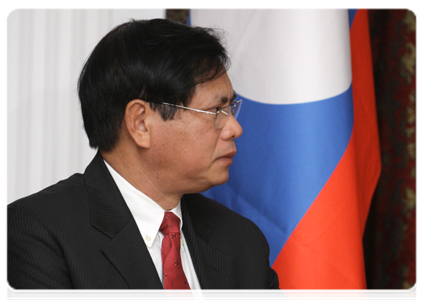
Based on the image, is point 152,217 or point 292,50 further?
point 292,50

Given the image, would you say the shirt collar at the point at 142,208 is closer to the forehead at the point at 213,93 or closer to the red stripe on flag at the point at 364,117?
the forehead at the point at 213,93

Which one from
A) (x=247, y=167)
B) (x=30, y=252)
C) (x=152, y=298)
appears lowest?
(x=152, y=298)

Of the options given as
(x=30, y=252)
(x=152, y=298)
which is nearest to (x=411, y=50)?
(x=152, y=298)

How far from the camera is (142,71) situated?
49.6 inches

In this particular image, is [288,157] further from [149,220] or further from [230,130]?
[149,220]

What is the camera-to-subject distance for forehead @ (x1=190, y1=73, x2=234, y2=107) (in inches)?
51.1

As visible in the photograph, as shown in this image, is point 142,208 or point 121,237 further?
point 142,208

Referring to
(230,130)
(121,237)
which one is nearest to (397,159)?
(230,130)

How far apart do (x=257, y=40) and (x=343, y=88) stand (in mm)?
367

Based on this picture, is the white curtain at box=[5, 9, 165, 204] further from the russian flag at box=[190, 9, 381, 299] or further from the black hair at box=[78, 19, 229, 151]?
the russian flag at box=[190, 9, 381, 299]

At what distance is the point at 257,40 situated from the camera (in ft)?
5.52

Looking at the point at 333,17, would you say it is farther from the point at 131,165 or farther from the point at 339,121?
the point at 131,165

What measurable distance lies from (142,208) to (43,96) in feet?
2.77

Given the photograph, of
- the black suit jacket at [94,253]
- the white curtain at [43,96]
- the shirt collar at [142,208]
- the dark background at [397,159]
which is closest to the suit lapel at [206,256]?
the black suit jacket at [94,253]
